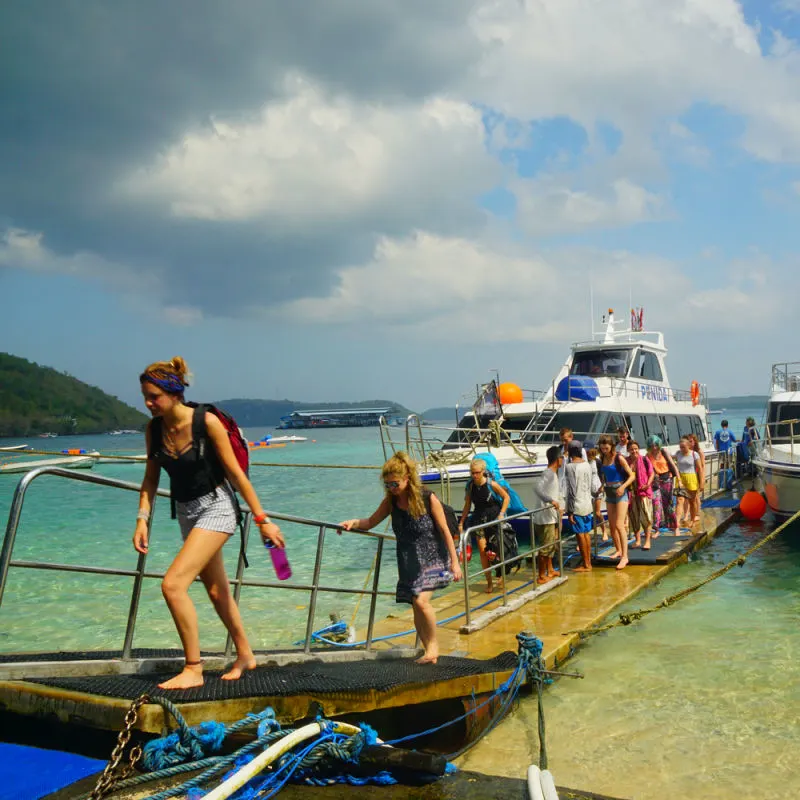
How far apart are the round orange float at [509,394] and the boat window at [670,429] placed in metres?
4.76

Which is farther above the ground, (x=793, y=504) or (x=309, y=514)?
(x=793, y=504)

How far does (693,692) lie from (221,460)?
4368mm

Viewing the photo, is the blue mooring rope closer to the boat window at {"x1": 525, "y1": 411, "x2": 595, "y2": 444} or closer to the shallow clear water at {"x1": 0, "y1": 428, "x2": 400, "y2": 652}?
the shallow clear water at {"x1": 0, "y1": 428, "x2": 400, "y2": 652}

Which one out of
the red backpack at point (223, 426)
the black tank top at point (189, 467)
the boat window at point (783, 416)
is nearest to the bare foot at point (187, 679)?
the black tank top at point (189, 467)

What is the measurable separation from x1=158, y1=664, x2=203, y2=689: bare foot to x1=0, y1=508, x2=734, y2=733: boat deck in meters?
0.06

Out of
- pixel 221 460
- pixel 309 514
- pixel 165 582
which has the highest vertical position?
pixel 221 460

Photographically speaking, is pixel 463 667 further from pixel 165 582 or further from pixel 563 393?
pixel 563 393

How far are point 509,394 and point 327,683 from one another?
14.0 m

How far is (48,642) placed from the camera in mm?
9508

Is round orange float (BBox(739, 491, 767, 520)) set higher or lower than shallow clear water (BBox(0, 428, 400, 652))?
higher

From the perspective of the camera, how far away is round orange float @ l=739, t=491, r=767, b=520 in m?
15.1

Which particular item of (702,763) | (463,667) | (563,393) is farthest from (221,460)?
(563,393)

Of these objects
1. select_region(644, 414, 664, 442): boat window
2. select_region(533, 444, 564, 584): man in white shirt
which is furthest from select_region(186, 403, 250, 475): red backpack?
select_region(644, 414, 664, 442): boat window

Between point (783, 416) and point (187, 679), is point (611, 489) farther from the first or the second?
point (783, 416)
